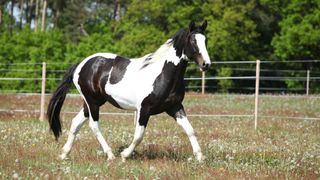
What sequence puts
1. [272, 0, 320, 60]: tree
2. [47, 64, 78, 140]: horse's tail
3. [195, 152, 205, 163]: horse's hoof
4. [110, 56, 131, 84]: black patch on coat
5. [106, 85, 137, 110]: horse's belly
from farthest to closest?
[272, 0, 320, 60]: tree
[47, 64, 78, 140]: horse's tail
[110, 56, 131, 84]: black patch on coat
[106, 85, 137, 110]: horse's belly
[195, 152, 205, 163]: horse's hoof

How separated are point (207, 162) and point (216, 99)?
20319 mm

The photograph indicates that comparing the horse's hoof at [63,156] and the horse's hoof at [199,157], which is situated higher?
the horse's hoof at [199,157]

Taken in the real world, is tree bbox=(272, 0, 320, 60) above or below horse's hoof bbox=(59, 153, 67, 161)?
above

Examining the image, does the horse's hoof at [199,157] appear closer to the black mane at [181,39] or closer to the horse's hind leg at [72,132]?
the black mane at [181,39]

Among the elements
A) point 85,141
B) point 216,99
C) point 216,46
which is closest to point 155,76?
point 85,141

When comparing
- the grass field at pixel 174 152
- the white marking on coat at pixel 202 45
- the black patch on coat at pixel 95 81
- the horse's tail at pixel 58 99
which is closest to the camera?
the grass field at pixel 174 152

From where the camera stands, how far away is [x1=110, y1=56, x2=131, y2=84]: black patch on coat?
936cm

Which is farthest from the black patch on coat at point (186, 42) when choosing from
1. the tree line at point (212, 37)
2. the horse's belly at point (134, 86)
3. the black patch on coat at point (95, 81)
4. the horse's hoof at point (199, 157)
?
the tree line at point (212, 37)

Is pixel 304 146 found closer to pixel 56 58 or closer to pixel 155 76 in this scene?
pixel 155 76

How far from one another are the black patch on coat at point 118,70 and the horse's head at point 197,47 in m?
1.25

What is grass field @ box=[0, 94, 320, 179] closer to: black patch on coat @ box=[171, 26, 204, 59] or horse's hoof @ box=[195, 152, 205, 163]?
horse's hoof @ box=[195, 152, 205, 163]

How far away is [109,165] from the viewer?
324 inches

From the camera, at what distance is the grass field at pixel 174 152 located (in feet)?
24.7

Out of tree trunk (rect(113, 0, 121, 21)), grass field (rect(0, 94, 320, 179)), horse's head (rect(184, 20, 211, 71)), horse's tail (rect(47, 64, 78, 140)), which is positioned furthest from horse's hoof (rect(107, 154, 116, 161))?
tree trunk (rect(113, 0, 121, 21))
